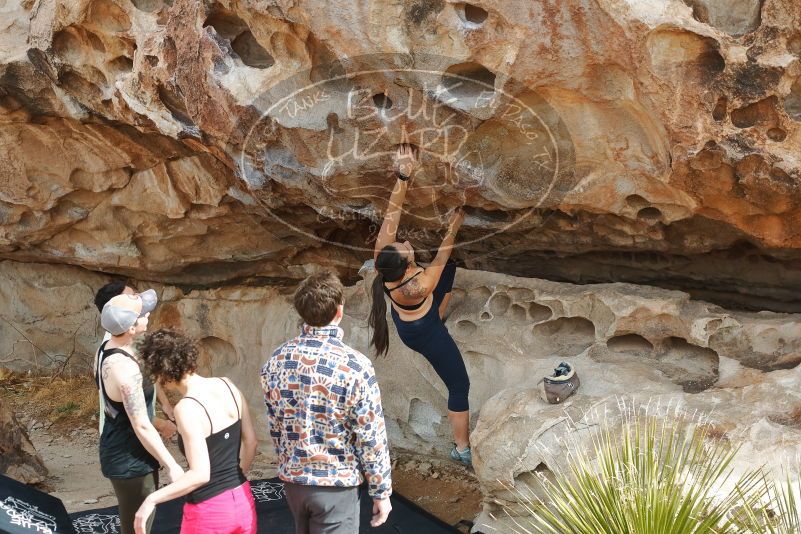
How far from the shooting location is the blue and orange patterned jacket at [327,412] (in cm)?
293

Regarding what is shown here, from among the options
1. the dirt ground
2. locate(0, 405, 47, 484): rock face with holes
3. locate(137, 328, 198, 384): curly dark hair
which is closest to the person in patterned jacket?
locate(137, 328, 198, 384): curly dark hair

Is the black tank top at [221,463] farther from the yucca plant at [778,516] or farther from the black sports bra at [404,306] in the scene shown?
the yucca plant at [778,516]

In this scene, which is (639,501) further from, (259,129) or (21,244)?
(21,244)

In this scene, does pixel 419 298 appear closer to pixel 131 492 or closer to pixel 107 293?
pixel 107 293

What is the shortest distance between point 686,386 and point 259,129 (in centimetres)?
234

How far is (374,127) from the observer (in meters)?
4.17

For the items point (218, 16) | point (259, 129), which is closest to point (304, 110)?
point (259, 129)

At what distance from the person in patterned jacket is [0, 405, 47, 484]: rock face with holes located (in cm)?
289

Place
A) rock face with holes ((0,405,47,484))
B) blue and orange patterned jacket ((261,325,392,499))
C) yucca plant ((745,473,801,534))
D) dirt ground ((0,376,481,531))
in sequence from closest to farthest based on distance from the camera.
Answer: yucca plant ((745,473,801,534))
blue and orange patterned jacket ((261,325,392,499))
dirt ground ((0,376,481,531))
rock face with holes ((0,405,47,484))

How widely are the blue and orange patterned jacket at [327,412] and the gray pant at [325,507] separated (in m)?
0.04

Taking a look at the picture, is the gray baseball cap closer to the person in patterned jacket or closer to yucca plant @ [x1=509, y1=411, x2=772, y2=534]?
the person in patterned jacket

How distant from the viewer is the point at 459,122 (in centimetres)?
400

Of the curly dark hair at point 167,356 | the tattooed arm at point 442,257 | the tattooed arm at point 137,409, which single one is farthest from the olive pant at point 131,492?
the tattooed arm at point 442,257

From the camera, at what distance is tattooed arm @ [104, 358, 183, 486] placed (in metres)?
3.29
